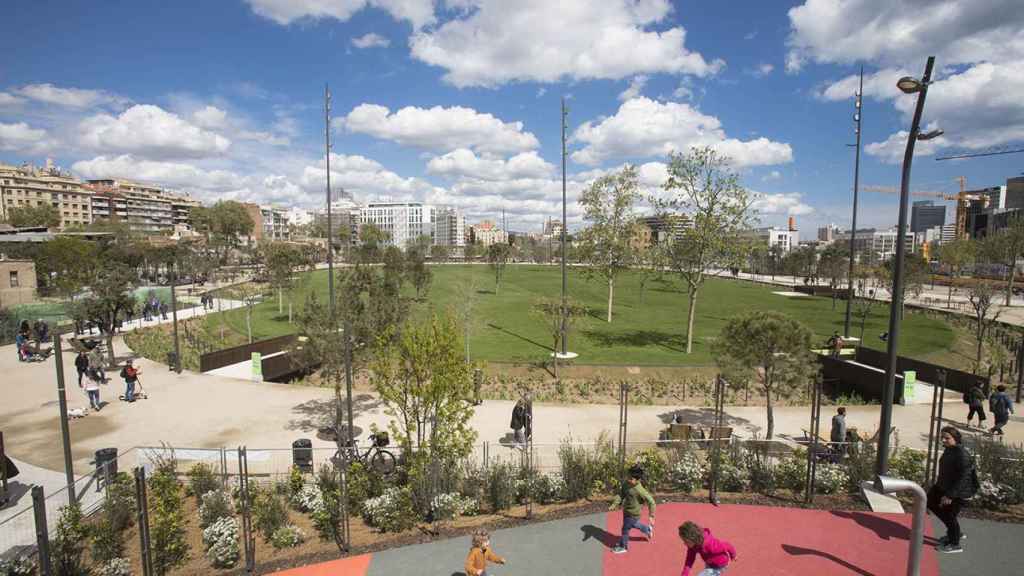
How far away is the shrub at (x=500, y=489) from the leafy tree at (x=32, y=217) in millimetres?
119447

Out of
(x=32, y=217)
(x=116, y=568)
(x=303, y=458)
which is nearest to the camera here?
(x=116, y=568)

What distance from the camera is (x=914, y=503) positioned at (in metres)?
5.21

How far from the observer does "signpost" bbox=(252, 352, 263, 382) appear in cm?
2202

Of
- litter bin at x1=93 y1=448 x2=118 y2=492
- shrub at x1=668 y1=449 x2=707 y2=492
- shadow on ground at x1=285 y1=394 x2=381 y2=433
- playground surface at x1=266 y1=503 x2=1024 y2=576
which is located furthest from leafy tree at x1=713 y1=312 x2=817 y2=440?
litter bin at x1=93 y1=448 x2=118 y2=492

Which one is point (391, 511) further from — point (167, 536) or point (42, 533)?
point (42, 533)

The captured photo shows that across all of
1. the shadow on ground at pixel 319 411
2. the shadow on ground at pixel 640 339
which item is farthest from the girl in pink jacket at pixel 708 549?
the shadow on ground at pixel 640 339

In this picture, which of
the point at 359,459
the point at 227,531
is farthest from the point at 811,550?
the point at 227,531

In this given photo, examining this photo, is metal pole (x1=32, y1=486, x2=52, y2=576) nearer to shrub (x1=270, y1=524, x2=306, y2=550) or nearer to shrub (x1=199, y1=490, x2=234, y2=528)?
shrub (x1=199, y1=490, x2=234, y2=528)

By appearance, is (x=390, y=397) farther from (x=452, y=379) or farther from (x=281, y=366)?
(x=281, y=366)

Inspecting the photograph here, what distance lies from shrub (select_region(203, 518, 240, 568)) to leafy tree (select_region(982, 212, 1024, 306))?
2451 inches

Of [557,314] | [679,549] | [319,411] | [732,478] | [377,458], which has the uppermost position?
[557,314]

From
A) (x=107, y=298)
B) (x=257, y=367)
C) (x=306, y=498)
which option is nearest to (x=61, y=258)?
(x=107, y=298)

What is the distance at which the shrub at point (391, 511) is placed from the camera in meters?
10.3

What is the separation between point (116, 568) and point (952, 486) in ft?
46.2
